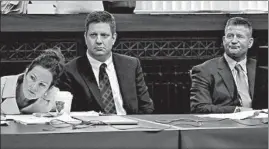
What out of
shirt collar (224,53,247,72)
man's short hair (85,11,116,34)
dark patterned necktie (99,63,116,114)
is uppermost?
man's short hair (85,11,116,34)

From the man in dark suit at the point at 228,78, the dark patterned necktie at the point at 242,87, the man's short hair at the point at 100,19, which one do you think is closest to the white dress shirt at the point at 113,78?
the man's short hair at the point at 100,19

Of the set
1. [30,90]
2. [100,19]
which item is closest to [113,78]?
[100,19]

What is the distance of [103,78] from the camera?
11.1 feet

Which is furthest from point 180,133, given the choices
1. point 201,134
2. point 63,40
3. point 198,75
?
point 63,40

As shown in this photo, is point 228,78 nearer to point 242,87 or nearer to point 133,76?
point 242,87

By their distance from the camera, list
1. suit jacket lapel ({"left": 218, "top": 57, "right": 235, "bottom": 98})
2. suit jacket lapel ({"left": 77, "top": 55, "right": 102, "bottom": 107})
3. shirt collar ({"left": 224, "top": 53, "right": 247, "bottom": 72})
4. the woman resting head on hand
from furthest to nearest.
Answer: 1. shirt collar ({"left": 224, "top": 53, "right": 247, "bottom": 72})
2. suit jacket lapel ({"left": 218, "top": 57, "right": 235, "bottom": 98})
3. suit jacket lapel ({"left": 77, "top": 55, "right": 102, "bottom": 107})
4. the woman resting head on hand

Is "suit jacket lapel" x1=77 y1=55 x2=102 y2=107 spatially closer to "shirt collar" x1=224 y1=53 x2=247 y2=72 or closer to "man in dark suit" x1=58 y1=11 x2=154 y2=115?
"man in dark suit" x1=58 y1=11 x2=154 y2=115

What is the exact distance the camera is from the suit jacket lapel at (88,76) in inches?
130

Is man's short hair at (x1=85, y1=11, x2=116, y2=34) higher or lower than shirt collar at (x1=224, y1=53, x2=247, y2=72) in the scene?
higher

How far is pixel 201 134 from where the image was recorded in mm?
1900

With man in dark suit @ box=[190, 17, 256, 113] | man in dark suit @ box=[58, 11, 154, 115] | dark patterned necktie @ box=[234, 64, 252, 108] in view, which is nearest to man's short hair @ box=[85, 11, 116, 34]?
Result: man in dark suit @ box=[58, 11, 154, 115]

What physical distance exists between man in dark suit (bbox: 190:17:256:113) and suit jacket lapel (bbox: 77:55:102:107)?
0.65 m

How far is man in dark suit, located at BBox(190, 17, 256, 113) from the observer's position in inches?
134

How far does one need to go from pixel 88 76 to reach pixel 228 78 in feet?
3.14
